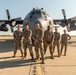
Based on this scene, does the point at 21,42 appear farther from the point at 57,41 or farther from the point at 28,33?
the point at 57,41

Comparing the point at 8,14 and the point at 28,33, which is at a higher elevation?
the point at 8,14

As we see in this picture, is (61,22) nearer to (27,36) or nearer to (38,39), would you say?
(27,36)

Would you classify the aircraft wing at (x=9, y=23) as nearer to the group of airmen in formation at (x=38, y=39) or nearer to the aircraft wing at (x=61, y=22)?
the aircraft wing at (x=61, y=22)

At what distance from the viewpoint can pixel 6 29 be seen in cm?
2875

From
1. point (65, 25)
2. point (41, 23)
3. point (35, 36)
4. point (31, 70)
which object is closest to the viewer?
point (31, 70)

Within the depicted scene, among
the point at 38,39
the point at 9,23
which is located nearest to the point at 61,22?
the point at 9,23

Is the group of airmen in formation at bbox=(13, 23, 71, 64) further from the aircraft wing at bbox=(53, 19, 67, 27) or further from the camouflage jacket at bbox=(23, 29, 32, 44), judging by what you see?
the aircraft wing at bbox=(53, 19, 67, 27)

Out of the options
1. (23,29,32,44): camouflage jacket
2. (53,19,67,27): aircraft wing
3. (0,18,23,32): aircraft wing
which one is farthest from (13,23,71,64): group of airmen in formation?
(0,18,23,32): aircraft wing

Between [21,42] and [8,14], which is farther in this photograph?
[8,14]

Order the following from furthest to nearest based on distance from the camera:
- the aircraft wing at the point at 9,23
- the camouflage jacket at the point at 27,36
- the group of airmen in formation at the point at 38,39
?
the aircraft wing at the point at 9,23, the camouflage jacket at the point at 27,36, the group of airmen in formation at the point at 38,39

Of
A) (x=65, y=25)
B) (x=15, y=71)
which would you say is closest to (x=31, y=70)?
(x=15, y=71)

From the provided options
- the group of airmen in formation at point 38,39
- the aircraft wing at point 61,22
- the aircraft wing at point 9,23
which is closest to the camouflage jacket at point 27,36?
the group of airmen in formation at point 38,39

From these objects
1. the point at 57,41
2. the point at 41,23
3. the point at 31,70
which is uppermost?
the point at 41,23

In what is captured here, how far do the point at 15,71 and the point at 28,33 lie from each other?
3.34m
